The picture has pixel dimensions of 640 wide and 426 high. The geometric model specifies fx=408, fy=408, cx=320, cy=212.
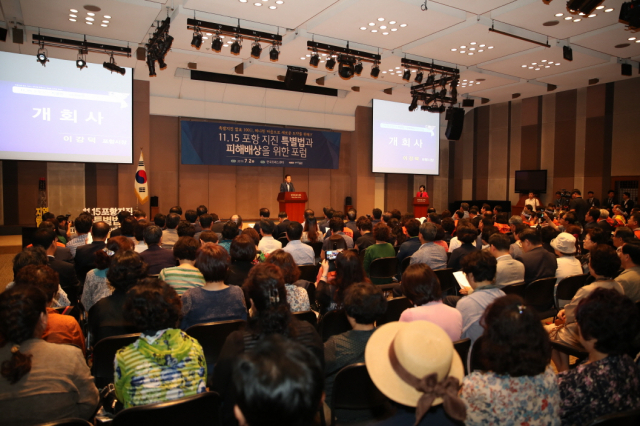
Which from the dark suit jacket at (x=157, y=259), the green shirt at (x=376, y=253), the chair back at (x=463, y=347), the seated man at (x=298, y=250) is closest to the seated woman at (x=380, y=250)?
the green shirt at (x=376, y=253)

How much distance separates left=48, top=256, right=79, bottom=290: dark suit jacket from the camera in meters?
3.54

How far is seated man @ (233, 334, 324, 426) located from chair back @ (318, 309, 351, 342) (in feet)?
5.86

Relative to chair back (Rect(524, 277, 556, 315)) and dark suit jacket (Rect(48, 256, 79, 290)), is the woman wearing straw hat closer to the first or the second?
chair back (Rect(524, 277, 556, 315))

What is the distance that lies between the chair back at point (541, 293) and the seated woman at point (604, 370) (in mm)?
1933

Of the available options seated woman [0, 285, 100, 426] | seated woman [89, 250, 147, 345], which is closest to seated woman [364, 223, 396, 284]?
seated woman [89, 250, 147, 345]

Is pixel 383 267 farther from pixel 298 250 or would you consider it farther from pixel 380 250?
pixel 298 250

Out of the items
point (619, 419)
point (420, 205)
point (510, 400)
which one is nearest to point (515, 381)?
point (510, 400)

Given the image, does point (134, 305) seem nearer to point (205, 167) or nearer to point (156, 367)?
point (156, 367)

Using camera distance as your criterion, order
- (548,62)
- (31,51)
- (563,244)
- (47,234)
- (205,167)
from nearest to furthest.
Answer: (47,234), (563,244), (31,51), (548,62), (205,167)

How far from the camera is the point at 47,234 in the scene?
3.75 meters

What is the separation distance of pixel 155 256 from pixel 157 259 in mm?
39

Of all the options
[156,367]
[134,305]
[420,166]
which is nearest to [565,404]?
[156,367]

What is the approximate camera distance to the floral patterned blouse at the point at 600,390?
1.63 meters

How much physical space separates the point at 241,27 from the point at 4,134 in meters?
5.44
